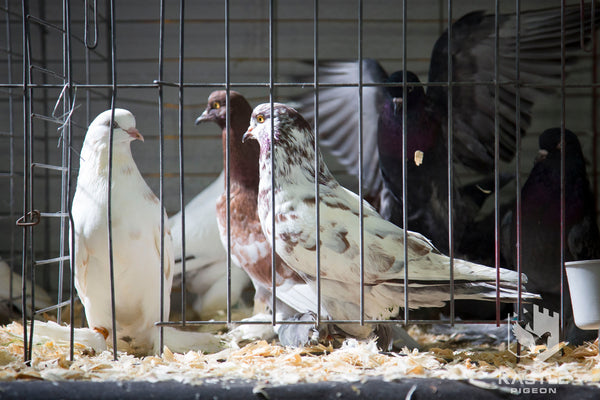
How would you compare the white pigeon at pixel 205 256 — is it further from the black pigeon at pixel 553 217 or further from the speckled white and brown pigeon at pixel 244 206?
the black pigeon at pixel 553 217

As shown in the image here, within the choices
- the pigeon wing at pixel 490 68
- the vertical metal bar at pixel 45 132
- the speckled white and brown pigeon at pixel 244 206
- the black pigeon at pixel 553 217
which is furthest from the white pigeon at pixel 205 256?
the black pigeon at pixel 553 217

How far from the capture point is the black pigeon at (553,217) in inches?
88.9

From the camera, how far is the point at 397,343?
2080 mm

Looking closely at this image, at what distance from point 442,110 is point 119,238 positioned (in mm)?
1458

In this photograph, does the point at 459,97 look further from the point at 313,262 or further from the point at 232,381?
the point at 232,381

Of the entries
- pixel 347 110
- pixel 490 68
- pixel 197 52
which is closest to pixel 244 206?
pixel 347 110

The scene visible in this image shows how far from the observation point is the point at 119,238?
1.86 meters

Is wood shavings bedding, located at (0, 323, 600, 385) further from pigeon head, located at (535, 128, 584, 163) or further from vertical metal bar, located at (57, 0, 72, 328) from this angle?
pigeon head, located at (535, 128, 584, 163)

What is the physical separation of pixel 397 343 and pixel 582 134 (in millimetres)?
1392

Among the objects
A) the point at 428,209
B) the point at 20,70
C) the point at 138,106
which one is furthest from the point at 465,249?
the point at 20,70

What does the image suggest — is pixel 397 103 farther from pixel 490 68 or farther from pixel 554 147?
pixel 554 147

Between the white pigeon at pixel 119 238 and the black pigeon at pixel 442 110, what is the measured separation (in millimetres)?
925

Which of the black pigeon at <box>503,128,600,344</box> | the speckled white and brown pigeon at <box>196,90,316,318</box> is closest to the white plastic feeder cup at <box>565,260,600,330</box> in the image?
the black pigeon at <box>503,128,600,344</box>

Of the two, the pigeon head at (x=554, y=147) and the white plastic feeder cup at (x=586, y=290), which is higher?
the pigeon head at (x=554, y=147)
